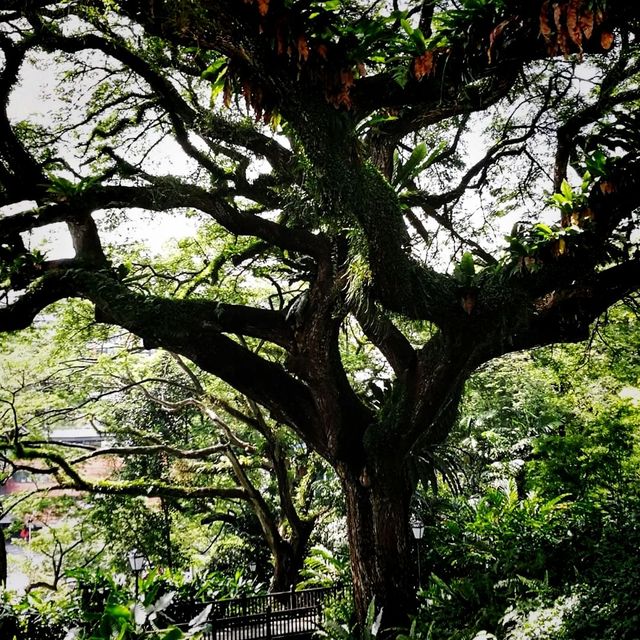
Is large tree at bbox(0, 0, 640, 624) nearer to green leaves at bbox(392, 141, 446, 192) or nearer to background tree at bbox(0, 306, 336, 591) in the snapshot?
green leaves at bbox(392, 141, 446, 192)

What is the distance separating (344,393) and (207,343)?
2.02 metres

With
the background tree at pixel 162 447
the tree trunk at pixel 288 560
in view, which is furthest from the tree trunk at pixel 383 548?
the tree trunk at pixel 288 560

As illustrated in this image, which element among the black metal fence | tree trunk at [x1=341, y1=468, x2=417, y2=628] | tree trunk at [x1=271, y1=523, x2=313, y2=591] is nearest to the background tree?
tree trunk at [x1=271, y1=523, x2=313, y2=591]

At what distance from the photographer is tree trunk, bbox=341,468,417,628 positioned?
618cm

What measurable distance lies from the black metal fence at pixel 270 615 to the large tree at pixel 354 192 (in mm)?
3932

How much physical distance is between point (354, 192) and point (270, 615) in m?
8.36

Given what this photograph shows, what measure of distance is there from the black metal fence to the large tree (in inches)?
155

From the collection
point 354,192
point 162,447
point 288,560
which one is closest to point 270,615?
point 288,560

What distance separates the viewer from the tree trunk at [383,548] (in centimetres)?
618

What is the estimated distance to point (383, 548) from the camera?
6.26 meters

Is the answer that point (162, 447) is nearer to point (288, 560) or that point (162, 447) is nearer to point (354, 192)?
point (288, 560)

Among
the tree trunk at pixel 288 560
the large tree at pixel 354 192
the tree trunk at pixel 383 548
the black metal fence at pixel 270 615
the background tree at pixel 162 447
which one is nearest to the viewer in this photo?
the large tree at pixel 354 192

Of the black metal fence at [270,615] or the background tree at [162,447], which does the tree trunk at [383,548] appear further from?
the background tree at [162,447]

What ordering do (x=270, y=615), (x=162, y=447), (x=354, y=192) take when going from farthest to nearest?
1. (x=162, y=447)
2. (x=270, y=615)
3. (x=354, y=192)
